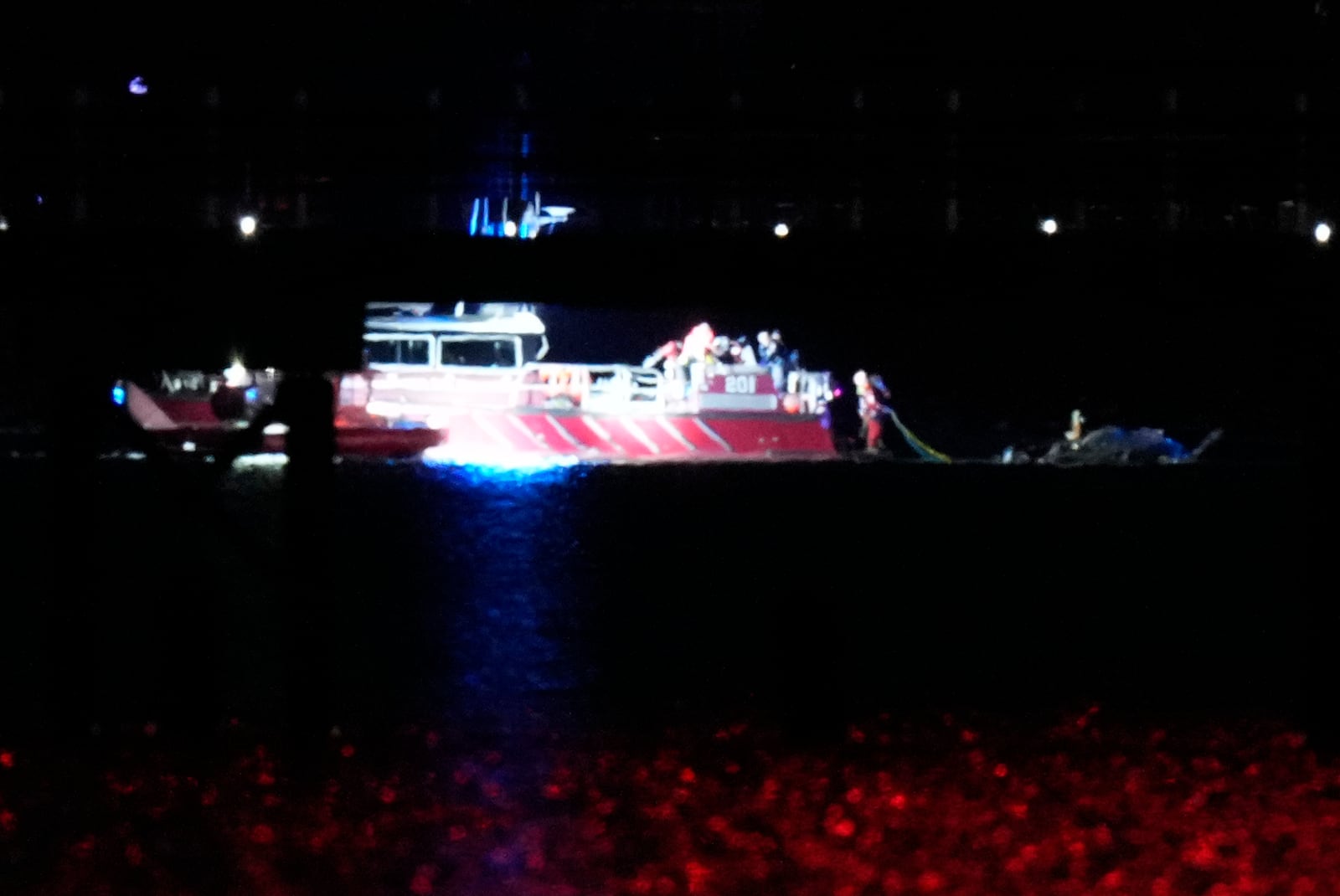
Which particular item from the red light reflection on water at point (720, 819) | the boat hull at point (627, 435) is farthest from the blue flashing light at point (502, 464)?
the red light reflection on water at point (720, 819)

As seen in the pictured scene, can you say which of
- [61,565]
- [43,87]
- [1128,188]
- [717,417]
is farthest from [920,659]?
[717,417]

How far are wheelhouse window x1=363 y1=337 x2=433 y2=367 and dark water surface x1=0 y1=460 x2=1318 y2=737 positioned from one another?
30.4 feet

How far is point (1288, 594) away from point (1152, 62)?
8423 mm

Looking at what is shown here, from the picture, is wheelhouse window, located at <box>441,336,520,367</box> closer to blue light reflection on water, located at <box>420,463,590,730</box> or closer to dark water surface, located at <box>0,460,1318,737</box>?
blue light reflection on water, located at <box>420,463,590,730</box>

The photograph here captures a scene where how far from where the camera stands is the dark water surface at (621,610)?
30.0ft

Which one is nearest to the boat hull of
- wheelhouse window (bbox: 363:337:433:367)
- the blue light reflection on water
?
wheelhouse window (bbox: 363:337:433:367)

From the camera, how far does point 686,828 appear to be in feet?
23.4

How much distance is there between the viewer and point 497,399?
137ft

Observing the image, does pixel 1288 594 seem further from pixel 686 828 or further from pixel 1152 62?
pixel 686 828

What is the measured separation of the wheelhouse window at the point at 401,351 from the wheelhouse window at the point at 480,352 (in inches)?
17.7

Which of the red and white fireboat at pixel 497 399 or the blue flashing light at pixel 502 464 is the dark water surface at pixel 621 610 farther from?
A: the blue flashing light at pixel 502 464

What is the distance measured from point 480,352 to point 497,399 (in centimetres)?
144

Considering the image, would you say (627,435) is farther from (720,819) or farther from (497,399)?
(720,819)

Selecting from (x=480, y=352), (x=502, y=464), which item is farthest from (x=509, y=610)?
(x=502, y=464)
